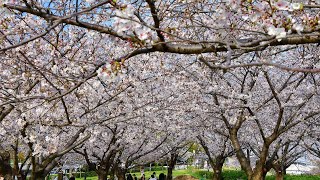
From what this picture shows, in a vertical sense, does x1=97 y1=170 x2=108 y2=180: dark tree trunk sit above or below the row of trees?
below

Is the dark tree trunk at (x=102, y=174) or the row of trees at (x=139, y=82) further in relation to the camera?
the dark tree trunk at (x=102, y=174)

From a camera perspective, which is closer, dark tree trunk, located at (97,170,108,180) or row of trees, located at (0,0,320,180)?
row of trees, located at (0,0,320,180)

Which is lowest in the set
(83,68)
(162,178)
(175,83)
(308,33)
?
(162,178)

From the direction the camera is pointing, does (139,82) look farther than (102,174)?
No

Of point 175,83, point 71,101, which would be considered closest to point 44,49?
point 71,101

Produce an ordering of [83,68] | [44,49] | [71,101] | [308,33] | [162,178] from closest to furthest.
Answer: [308,33] < [83,68] < [44,49] < [71,101] < [162,178]

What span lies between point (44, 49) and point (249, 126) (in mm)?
10178

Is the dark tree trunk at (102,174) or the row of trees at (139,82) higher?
the row of trees at (139,82)

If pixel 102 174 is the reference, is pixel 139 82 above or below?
above

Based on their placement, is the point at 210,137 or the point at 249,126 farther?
the point at 210,137

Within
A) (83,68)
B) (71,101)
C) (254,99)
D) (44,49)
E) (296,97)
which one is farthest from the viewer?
(254,99)

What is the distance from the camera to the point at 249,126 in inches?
628

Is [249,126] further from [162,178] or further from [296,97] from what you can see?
[162,178]

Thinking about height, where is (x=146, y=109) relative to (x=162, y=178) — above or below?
above
